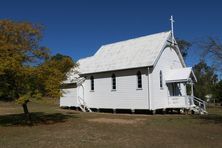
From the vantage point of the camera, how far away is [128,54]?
32656 millimetres

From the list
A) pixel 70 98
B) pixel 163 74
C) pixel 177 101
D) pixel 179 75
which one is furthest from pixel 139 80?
pixel 70 98

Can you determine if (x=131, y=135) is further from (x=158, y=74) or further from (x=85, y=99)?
(x=85, y=99)

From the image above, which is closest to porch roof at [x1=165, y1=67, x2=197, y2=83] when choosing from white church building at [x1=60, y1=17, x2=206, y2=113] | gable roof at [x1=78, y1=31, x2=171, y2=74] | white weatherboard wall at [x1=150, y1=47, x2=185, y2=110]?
white church building at [x1=60, y1=17, x2=206, y2=113]

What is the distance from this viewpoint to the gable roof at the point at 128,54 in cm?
3006

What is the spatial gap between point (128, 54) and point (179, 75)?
577 centimetres

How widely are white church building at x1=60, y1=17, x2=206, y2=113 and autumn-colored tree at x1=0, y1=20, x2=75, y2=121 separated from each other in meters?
6.82

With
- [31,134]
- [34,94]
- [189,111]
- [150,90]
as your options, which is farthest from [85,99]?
[31,134]

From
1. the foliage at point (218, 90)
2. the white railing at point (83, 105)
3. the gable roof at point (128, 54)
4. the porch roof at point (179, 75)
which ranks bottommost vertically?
the white railing at point (83, 105)

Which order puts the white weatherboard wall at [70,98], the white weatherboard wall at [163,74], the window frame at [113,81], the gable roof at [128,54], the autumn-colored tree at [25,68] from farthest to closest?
the white weatherboard wall at [70,98] → the window frame at [113,81] → the gable roof at [128,54] → the white weatherboard wall at [163,74] → the autumn-colored tree at [25,68]

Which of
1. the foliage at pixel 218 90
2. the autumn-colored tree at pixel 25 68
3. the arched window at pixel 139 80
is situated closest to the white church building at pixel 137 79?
the arched window at pixel 139 80

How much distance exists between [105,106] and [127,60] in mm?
5523

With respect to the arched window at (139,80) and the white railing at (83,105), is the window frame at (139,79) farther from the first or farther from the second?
the white railing at (83,105)

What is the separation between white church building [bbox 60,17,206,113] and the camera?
29.3 metres

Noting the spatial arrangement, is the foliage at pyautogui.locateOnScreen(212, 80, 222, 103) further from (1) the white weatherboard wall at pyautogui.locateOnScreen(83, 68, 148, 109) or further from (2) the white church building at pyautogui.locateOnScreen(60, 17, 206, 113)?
(1) the white weatherboard wall at pyautogui.locateOnScreen(83, 68, 148, 109)
